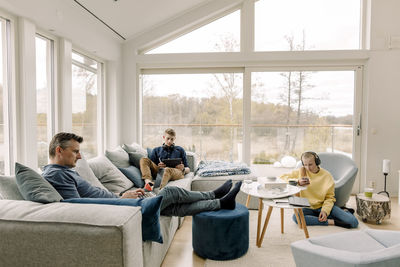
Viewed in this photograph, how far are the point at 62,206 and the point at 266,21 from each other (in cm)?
428

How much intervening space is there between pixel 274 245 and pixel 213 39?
3.33m

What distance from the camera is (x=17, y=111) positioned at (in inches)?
Result: 105

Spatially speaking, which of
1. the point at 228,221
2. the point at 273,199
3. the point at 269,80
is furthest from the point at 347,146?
the point at 228,221

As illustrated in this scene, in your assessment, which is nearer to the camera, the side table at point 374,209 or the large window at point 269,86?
the side table at point 374,209

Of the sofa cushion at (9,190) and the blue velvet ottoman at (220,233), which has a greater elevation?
the sofa cushion at (9,190)

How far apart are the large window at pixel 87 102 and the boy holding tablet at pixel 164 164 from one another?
96 centimetres

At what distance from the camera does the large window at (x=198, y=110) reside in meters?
4.88

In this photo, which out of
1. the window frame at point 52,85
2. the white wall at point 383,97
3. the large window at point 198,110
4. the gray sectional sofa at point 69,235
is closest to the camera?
the gray sectional sofa at point 69,235

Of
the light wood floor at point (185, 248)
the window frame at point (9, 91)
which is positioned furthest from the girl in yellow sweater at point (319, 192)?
the window frame at point (9, 91)

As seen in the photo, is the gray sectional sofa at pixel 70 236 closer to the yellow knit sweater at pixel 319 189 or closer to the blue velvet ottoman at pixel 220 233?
the blue velvet ottoman at pixel 220 233

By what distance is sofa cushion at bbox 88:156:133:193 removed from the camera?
3027 millimetres

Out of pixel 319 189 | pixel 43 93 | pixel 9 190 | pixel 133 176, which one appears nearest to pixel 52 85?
pixel 43 93

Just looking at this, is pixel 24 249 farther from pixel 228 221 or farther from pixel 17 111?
pixel 17 111

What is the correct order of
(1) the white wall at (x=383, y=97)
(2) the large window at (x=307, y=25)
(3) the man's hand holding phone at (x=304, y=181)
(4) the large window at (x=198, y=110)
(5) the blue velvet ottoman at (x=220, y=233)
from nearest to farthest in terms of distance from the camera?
(5) the blue velvet ottoman at (x=220, y=233), (3) the man's hand holding phone at (x=304, y=181), (1) the white wall at (x=383, y=97), (2) the large window at (x=307, y=25), (4) the large window at (x=198, y=110)
